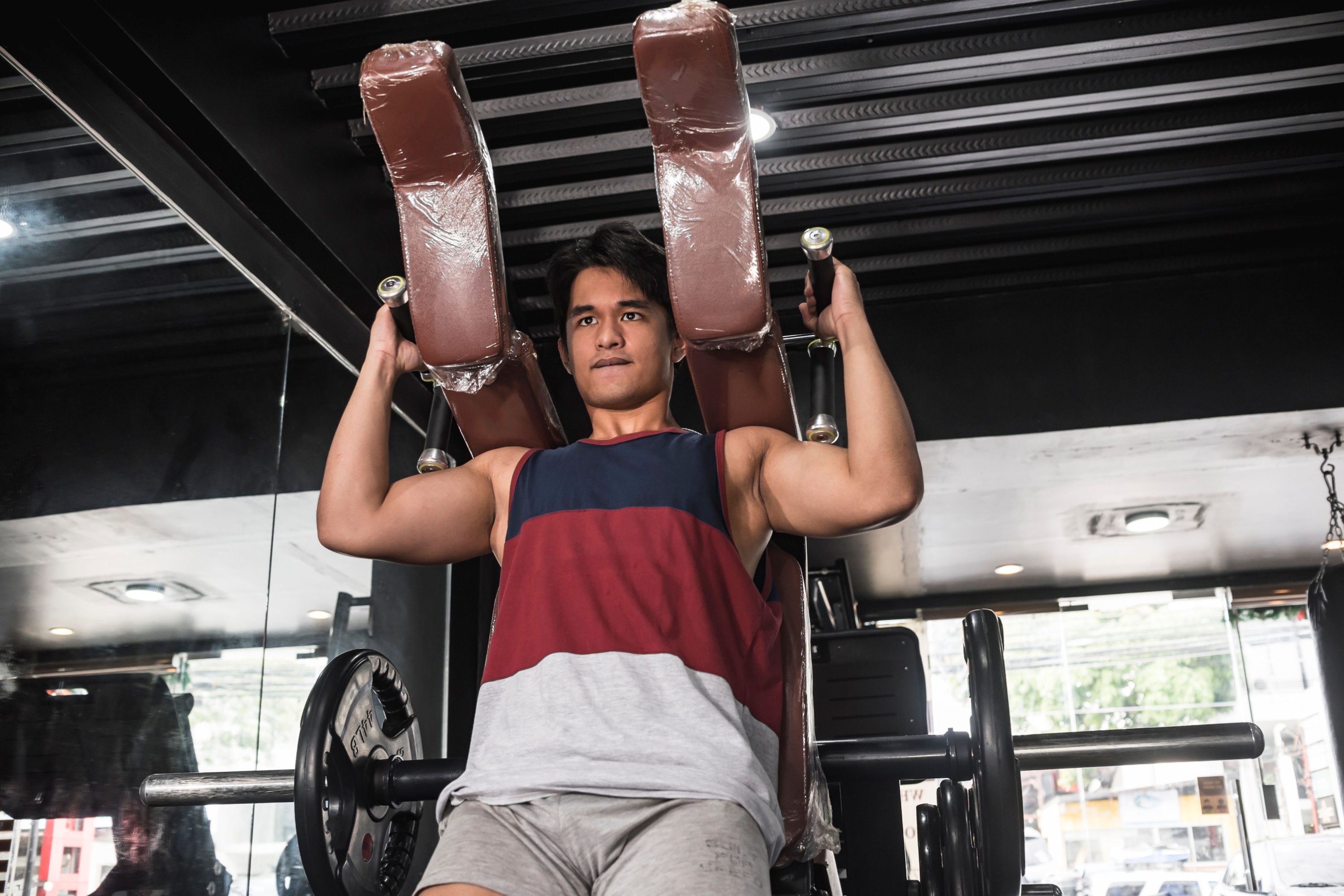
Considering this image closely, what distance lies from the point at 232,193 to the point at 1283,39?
2.68 m

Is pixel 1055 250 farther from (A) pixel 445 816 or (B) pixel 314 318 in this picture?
(A) pixel 445 816

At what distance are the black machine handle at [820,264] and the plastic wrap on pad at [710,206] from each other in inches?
3.3

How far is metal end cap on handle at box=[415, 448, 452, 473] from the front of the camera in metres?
1.56

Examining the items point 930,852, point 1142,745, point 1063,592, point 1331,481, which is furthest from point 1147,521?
point 1142,745

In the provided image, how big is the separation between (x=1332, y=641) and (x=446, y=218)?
3.44 m

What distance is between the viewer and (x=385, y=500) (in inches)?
60.9

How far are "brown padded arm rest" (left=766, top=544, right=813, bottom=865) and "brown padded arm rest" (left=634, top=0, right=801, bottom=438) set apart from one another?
0.32 meters

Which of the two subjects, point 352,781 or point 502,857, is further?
point 352,781

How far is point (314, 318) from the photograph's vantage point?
2855 mm

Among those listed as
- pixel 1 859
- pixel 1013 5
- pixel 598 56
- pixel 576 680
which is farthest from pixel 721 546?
pixel 1013 5

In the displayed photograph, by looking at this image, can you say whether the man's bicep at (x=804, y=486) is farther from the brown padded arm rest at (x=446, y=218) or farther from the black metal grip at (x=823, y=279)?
the brown padded arm rest at (x=446, y=218)

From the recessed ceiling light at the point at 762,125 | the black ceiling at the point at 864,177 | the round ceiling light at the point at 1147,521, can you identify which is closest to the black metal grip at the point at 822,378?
the black ceiling at the point at 864,177

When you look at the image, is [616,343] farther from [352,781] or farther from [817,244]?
[352,781]

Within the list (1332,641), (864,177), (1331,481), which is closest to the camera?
(864,177)
